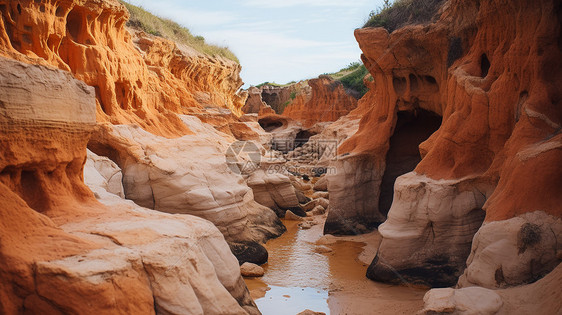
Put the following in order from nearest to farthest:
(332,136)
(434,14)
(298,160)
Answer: (434,14) → (332,136) → (298,160)

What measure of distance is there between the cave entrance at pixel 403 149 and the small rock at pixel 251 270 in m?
4.51

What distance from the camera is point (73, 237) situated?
13.3ft

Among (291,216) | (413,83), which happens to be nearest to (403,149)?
(413,83)

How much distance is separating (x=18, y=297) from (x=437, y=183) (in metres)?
6.35

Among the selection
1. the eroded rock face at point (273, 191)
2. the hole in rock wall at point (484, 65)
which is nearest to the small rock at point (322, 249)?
the eroded rock face at point (273, 191)

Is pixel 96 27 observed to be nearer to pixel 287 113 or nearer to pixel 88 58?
pixel 88 58

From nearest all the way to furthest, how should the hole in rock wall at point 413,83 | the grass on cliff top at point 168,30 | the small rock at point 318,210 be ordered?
1. the hole in rock wall at point 413,83
2. the small rock at point 318,210
3. the grass on cliff top at point 168,30

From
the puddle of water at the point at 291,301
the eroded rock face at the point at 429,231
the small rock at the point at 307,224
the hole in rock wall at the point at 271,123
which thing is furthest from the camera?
the hole in rock wall at the point at 271,123

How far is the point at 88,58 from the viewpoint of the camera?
978cm

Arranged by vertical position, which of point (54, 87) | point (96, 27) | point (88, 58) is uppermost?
point (96, 27)

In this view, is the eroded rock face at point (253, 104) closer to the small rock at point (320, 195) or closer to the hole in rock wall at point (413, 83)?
the small rock at point (320, 195)

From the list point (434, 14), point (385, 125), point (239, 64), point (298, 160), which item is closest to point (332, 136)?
point (298, 160)

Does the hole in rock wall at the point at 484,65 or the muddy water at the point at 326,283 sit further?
the hole in rock wall at the point at 484,65

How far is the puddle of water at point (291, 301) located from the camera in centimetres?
704
